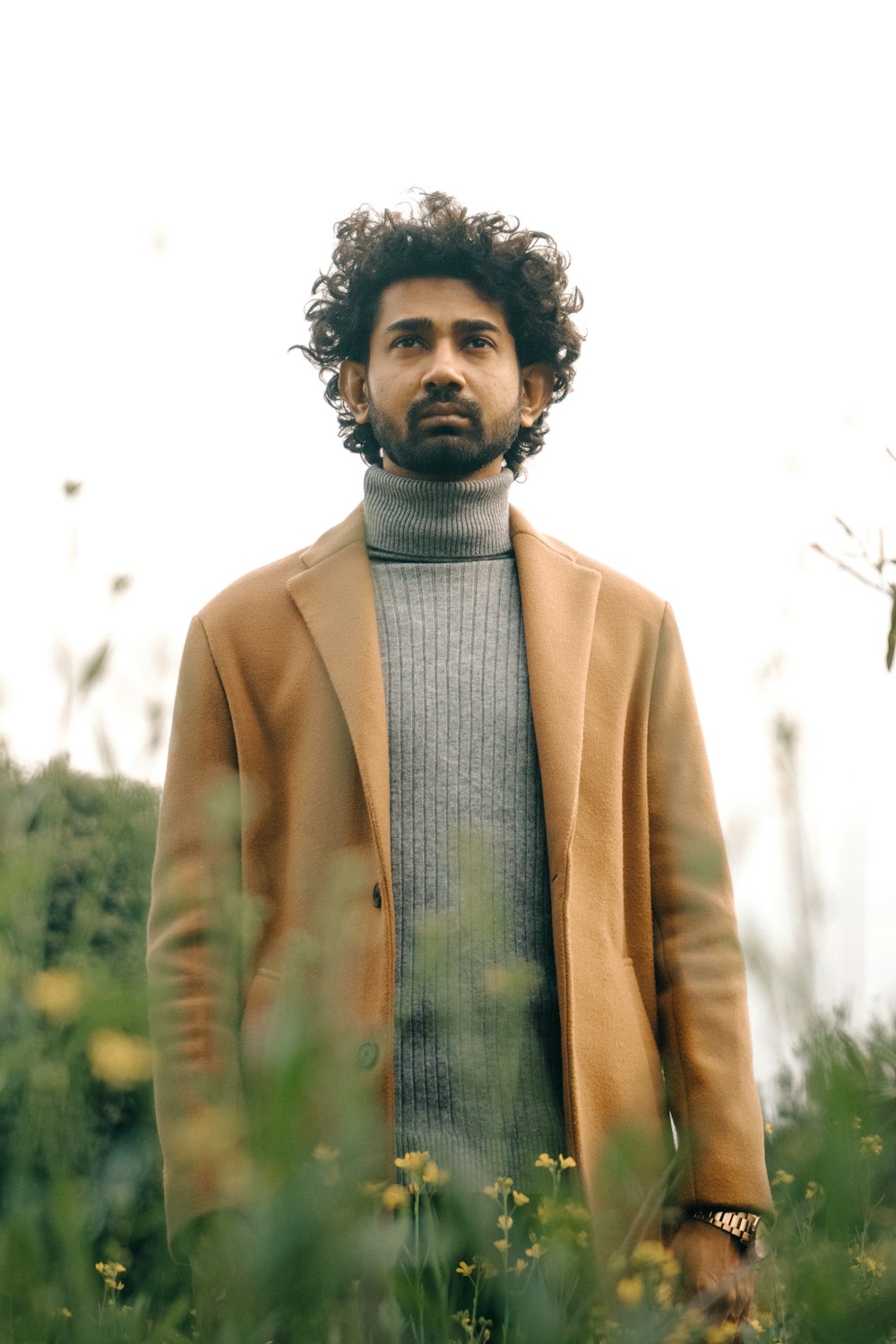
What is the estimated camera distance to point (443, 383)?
2.26 metres

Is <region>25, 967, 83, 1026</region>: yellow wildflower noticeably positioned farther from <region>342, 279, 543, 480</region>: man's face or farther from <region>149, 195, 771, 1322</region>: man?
<region>342, 279, 543, 480</region>: man's face

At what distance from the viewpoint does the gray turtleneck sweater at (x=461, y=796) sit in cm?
187

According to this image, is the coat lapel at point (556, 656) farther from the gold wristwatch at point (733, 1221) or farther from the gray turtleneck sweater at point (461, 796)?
the gold wristwatch at point (733, 1221)

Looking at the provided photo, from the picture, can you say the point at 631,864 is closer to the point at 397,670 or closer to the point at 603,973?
the point at 603,973

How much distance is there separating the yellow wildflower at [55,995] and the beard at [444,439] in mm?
1682

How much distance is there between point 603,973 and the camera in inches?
80.2

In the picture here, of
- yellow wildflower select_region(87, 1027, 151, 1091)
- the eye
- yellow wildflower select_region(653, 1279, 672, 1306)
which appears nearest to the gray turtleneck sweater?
the eye

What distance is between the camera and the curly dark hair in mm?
2619

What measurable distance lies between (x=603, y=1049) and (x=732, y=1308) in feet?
1.36

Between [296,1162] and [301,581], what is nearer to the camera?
[296,1162]

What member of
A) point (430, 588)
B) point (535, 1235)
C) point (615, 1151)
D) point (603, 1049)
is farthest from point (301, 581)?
point (615, 1151)

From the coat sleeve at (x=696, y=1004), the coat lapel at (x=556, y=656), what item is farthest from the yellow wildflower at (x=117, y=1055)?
the coat lapel at (x=556, y=656)

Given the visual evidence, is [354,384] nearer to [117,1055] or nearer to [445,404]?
[445,404]

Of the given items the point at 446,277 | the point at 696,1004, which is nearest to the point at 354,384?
the point at 446,277
